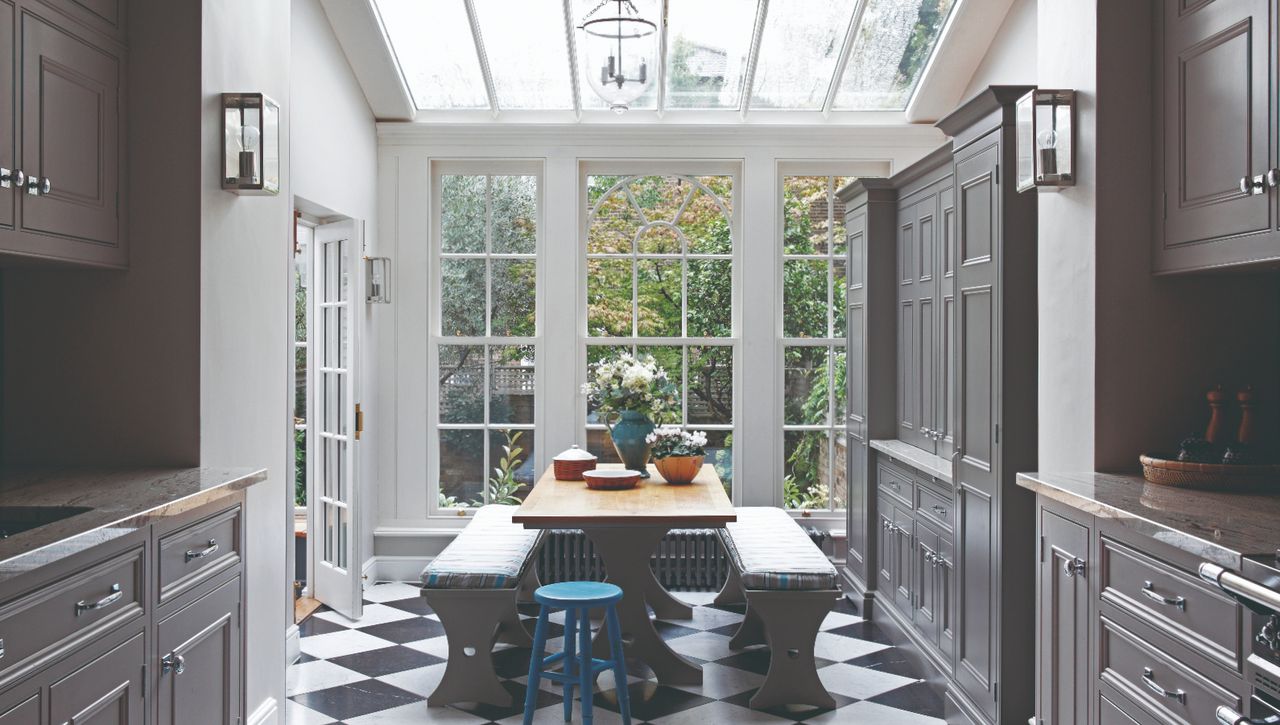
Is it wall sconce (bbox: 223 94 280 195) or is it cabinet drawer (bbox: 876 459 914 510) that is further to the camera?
cabinet drawer (bbox: 876 459 914 510)

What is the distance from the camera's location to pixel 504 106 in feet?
19.0

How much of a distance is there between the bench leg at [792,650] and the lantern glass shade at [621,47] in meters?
2.04

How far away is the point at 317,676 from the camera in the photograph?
4227 millimetres

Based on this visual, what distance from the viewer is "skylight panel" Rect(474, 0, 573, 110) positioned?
5137 millimetres

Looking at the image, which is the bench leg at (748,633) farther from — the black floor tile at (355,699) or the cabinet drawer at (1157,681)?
the cabinet drawer at (1157,681)

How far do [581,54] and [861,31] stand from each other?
4.86ft

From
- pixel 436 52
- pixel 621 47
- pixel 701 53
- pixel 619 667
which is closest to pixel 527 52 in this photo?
pixel 436 52

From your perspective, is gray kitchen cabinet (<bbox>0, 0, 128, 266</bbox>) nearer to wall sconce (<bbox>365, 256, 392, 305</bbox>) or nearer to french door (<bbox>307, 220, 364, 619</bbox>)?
french door (<bbox>307, 220, 364, 619</bbox>)

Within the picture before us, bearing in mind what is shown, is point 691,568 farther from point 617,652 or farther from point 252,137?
point 252,137

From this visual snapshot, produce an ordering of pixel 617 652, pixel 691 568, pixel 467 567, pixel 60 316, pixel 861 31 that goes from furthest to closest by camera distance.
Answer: pixel 691 568, pixel 861 31, pixel 467 567, pixel 617 652, pixel 60 316

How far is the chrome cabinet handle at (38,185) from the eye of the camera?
2447mm

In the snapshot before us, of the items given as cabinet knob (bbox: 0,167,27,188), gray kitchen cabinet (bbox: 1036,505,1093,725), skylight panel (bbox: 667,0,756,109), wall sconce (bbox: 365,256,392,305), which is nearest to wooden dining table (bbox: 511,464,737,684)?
gray kitchen cabinet (bbox: 1036,505,1093,725)

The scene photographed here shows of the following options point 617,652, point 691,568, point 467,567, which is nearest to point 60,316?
point 467,567

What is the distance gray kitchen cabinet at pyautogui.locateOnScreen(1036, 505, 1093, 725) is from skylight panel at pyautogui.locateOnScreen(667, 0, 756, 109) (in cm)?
325
